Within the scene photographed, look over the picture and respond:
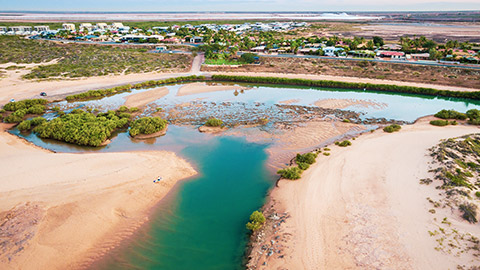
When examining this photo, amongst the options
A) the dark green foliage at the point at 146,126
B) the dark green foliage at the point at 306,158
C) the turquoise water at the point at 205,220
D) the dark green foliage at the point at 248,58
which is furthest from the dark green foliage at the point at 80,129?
the dark green foliage at the point at 248,58

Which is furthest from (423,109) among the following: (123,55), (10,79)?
(10,79)

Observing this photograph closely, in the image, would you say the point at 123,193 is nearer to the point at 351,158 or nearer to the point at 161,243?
the point at 161,243

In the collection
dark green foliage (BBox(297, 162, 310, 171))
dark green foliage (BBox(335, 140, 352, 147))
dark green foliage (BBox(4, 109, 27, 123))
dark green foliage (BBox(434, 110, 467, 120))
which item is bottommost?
dark green foliage (BBox(4, 109, 27, 123))

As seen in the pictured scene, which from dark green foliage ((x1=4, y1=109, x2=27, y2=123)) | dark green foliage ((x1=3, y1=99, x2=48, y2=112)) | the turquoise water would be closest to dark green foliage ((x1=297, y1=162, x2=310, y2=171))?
the turquoise water

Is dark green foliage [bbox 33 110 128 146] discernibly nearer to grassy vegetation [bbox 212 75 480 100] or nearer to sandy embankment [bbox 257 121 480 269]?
sandy embankment [bbox 257 121 480 269]

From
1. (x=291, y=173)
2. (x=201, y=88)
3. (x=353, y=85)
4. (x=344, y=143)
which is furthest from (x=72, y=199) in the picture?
(x=353, y=85)

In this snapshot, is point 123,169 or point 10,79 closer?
point 123,169
